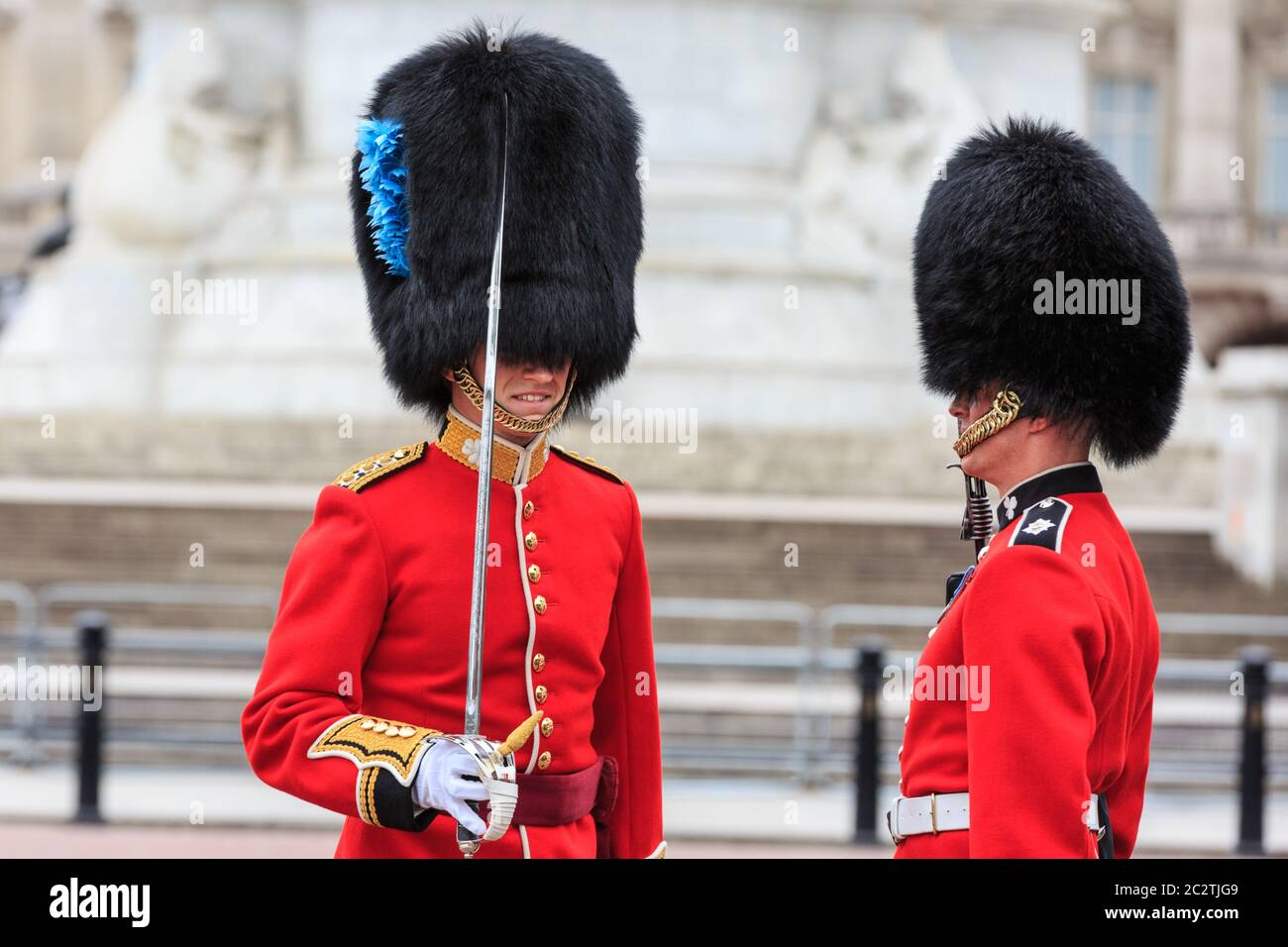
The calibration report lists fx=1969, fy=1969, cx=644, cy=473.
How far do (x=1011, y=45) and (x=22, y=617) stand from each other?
44.2 ft

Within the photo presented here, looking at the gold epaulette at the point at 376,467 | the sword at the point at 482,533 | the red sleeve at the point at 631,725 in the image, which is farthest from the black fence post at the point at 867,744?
the sword at the point at 482,533

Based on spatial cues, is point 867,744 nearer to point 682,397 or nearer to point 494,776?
point 494,776

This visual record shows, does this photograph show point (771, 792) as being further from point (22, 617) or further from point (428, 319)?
point (428, 319)

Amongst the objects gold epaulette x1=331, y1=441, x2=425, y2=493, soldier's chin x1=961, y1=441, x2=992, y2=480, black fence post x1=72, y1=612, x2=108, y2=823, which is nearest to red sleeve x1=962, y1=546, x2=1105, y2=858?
soldier's chin x1=961, y1=441, x2=992, y2=480

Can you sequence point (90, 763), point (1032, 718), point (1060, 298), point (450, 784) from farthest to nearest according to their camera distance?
1. point (90, 763)
2. point (1060, 298)
3. point (450, 784)
4. point (1032, 718)

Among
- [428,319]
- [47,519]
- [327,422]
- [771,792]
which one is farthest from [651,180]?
[428,319]

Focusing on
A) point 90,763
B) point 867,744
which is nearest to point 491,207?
point 867,744

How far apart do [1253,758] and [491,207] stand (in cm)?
628

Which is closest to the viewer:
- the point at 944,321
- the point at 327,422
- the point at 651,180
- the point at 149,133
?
the point at 944,321

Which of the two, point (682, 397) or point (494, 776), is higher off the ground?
point (682, 397)

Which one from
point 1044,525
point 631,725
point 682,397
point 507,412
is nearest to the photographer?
point 1044,525

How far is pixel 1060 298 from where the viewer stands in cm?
313

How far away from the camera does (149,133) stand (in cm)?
2042

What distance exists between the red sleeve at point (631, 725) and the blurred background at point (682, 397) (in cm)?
609
